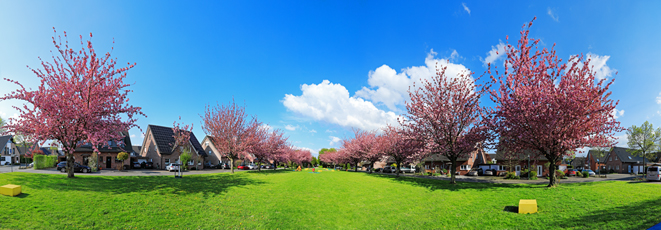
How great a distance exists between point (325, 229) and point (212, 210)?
6126 millimetres

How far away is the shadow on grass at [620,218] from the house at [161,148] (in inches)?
2273

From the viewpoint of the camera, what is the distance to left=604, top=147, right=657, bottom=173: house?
74500 millimetres

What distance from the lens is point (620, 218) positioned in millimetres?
11586

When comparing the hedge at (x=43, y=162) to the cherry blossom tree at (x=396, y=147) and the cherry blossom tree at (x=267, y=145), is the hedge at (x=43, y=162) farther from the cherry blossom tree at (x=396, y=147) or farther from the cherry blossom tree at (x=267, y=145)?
the cherry blossom tree at (x=396, y=147)

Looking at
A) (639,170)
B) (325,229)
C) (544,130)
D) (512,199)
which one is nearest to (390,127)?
(544,130)

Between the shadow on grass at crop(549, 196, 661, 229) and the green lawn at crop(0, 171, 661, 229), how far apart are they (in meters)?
0.03

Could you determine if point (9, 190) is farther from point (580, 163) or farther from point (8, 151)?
point (580, 163)

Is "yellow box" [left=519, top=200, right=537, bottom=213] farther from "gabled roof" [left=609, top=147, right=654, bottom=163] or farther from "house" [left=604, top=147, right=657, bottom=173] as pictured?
"gabled roof" [left=609, top=147, right=654, bottom=163]

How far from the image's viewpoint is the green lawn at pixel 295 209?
1145 cm

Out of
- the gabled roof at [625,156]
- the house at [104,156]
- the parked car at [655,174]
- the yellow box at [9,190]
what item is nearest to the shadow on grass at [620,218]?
the yellow box at [9,190]

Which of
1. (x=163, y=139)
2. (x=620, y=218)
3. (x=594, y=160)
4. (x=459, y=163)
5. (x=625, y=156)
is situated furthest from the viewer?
(x=594, y=160)


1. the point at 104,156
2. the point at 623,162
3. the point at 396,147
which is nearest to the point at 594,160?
the point at 623,162

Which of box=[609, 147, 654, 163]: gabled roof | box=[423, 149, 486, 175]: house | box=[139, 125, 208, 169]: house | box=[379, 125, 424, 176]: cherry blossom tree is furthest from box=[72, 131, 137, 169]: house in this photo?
box=[609, 147, 654, 163]: gabled roof

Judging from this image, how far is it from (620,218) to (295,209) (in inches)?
596
